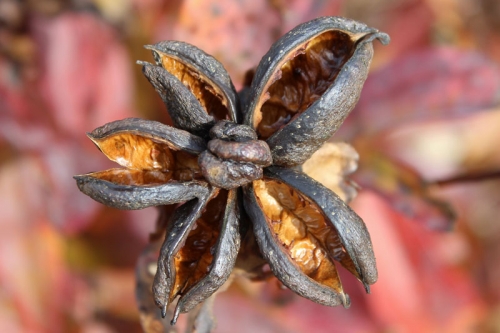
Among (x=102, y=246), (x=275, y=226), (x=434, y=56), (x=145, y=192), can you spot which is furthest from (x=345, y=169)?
(x=102, y=246)

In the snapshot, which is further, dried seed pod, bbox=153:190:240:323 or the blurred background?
the blurred background

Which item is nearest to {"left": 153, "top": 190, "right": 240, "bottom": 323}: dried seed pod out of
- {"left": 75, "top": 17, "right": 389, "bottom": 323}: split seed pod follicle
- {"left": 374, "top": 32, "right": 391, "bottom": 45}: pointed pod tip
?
{"left": 75, "top": 17, "right": 389, "bottom": 323}: split seed pod follicle

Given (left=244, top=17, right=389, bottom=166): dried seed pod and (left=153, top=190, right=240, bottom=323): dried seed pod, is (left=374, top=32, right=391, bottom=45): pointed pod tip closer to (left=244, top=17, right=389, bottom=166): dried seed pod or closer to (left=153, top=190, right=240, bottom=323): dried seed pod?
(left=244, top=17, right=389, bottom=166): dried seed pod

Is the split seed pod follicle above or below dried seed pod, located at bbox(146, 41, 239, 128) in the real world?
below

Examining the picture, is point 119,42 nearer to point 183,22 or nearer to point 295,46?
point 183,22

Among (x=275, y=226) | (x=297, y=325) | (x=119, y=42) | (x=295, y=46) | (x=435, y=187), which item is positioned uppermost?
(x=119, y=42)

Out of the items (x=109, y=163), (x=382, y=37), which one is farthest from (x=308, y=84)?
(x=109, y=163)

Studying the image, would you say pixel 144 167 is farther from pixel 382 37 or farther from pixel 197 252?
pixel 382 37
